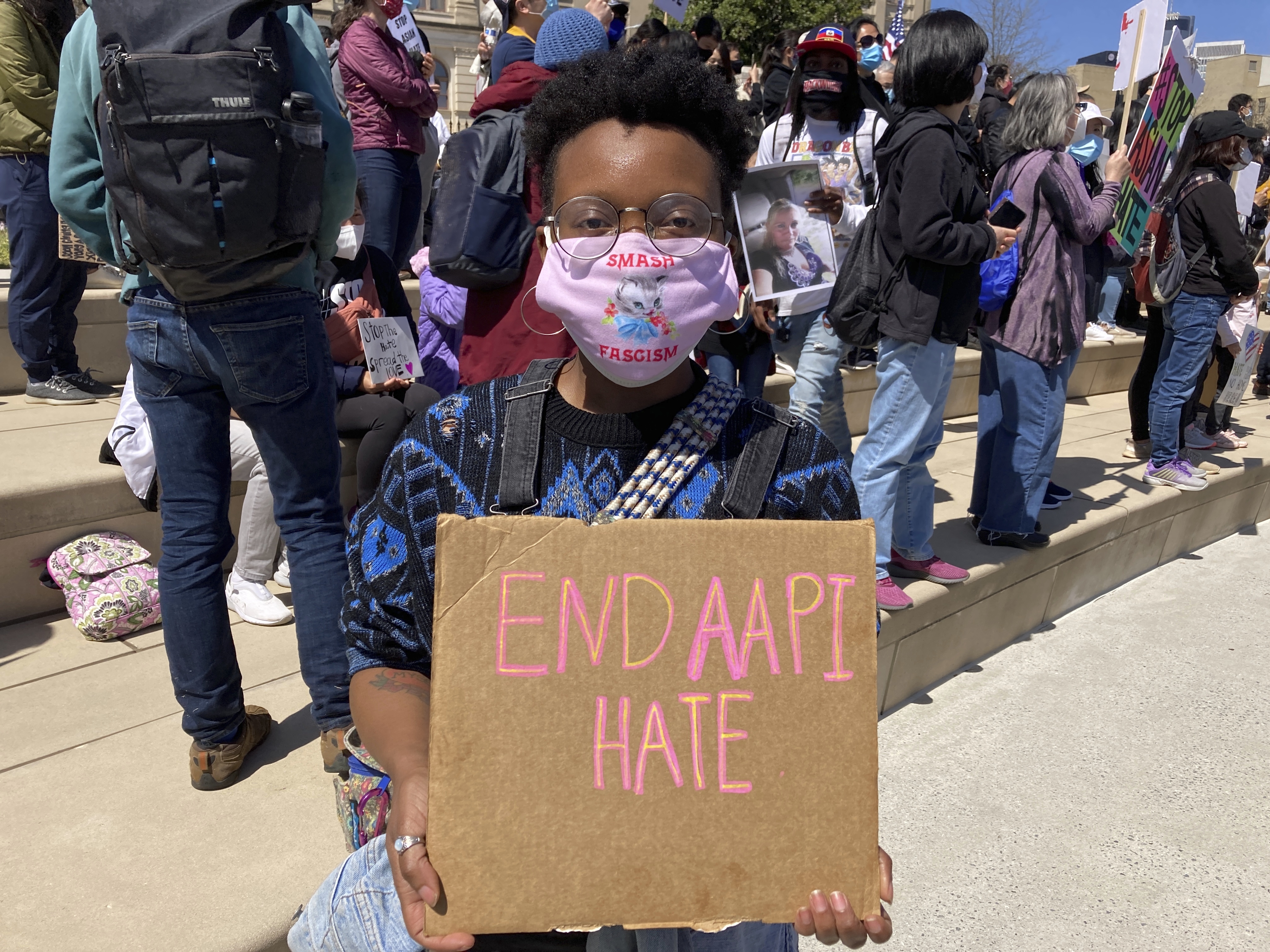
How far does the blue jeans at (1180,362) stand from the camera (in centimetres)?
565

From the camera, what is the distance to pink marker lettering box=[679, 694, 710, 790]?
1.06 metres

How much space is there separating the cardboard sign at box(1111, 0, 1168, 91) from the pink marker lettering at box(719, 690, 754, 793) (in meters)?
4.45

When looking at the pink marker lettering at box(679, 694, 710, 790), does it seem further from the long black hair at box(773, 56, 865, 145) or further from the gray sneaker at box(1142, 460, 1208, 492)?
the gray sneaker at box(1142, 460, 1208, 492)

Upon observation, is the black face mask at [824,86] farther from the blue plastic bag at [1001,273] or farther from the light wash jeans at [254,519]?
the light wash jeans at [254,519]

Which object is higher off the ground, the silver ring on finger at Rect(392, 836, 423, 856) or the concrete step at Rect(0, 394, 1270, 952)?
the silver ring on finger at Rect(392, 836, 423, 856)

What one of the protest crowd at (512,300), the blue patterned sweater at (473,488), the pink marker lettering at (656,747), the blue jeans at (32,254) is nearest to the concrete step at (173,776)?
the protest crowd at (512,300)

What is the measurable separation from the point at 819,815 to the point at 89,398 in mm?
4466

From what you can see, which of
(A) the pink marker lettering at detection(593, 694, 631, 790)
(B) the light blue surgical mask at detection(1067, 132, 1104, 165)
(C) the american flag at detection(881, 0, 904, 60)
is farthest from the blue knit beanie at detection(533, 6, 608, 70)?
(C) the american flag at detection(881, 0, 904, 60)

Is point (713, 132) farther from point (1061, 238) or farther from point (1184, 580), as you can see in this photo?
point (1184, 580)

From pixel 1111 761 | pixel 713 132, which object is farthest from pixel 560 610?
pixel 1111 761

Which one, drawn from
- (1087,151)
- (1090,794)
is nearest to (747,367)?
(1087,151)

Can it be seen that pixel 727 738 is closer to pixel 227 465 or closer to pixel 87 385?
pixel 227 465

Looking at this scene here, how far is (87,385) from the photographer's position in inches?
181

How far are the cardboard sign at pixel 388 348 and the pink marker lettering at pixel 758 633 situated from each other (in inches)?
117
